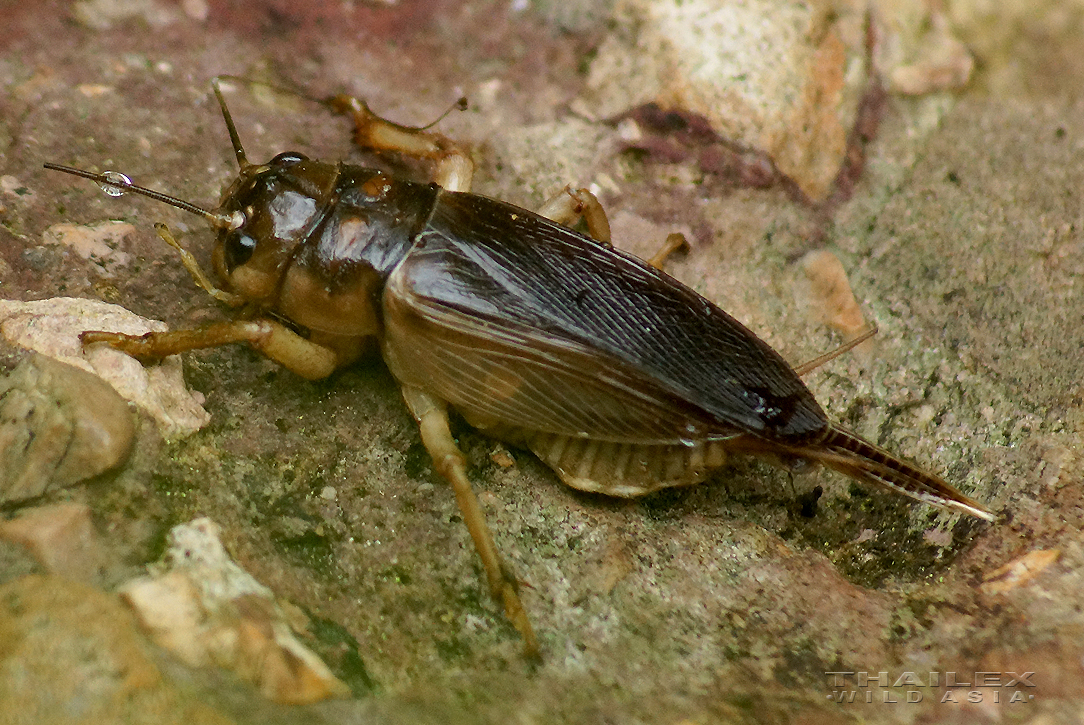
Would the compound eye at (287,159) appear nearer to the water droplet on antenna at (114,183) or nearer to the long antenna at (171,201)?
the long antenna at (171,201)

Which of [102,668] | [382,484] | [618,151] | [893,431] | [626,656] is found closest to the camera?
[102,668]

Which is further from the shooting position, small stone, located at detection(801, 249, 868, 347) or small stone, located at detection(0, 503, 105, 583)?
small stone, located at detection(801, 249, 868, 347)

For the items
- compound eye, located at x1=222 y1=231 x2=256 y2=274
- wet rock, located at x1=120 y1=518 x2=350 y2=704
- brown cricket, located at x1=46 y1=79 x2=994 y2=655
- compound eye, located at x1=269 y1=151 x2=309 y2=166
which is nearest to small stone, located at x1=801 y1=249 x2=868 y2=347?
brown cricket, located at x1=46 y1=79 x2=994 y2=655

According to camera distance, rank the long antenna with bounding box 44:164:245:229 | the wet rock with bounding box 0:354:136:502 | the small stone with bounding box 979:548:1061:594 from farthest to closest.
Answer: the long antenna with bounding box 44:164:245:229
the small stone with bounding box 979:548:1061:594
the wet rock with bounding box 0:354:136:502

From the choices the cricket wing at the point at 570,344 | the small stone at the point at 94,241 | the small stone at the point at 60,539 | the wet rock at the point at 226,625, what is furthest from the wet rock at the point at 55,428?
the cricket wing at the point at 570,344

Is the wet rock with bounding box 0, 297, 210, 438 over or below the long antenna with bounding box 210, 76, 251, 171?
below

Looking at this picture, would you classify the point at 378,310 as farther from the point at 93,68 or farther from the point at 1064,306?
the point at 1064,306

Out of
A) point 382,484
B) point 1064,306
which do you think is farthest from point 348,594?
point 1064,306

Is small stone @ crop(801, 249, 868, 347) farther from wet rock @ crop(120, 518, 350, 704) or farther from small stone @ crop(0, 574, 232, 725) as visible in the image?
small stone @ crop(0, 574, 232, 725)
